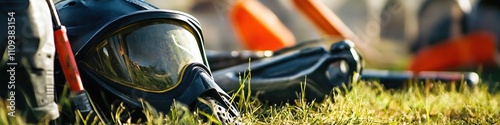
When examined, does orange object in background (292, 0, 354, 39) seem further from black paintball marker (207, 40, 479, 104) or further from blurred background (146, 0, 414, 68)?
black paintball marker (207, 40, 479, 104)

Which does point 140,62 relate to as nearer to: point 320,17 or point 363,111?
point 363,111

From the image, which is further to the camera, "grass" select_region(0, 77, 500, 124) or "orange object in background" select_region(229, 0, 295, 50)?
"orange object in background" select_region(229, 0, 295, 50)

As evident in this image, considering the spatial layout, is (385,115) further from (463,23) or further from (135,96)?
(463,23)

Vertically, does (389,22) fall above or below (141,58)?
above

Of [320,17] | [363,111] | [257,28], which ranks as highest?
[320,17]

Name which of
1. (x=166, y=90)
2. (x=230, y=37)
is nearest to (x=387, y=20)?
(x=230, y=37)

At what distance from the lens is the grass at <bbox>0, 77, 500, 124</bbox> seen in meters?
3.03

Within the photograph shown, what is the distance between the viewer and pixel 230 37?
10039 mm

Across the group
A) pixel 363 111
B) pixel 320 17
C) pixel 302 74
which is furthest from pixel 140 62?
pixel 320 17

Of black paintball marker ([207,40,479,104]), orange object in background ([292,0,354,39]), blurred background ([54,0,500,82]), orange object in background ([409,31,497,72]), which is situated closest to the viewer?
black paintball marker ([207,40,479,104])

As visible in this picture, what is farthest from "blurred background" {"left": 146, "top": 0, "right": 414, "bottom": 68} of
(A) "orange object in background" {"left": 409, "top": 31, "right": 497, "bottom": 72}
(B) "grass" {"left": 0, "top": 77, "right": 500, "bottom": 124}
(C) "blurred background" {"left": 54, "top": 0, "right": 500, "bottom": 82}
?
(B) "grass" {"left": 0, "top": 77, "right": 500, "bottom": 124}

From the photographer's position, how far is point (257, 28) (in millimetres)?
8609

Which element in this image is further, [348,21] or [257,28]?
[348,21]

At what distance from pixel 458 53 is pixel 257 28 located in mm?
1987
